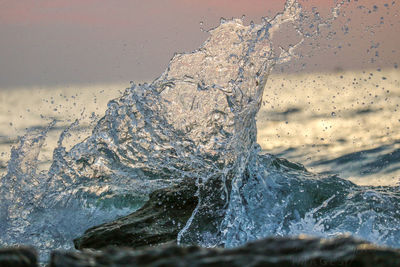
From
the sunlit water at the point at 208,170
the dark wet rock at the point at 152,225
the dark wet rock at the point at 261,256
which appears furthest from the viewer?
the sunlit water at the point at 208,170

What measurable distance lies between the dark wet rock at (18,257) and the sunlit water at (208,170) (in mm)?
2177

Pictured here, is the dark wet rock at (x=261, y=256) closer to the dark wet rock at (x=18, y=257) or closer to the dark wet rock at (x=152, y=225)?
the dark wet rock at (x=18, y=257)

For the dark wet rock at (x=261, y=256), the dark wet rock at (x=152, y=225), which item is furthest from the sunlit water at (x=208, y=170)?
the dark wet rock at (x=261, y=256)

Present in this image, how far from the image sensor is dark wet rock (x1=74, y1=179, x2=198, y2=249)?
372 cm

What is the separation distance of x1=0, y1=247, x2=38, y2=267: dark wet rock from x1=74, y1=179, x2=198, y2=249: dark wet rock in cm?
216

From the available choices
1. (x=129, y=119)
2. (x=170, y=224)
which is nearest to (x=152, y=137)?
(x=129, y=119)

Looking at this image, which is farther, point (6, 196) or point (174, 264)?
point (6, 196)

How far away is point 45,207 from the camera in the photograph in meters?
4.91

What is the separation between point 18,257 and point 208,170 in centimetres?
324

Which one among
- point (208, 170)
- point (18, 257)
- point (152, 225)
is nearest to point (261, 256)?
point (18, 257)

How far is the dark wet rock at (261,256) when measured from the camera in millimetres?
1375

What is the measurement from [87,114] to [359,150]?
5.41 metres

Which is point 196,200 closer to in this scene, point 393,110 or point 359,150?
point 359,150

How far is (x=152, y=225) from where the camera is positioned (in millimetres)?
3908
